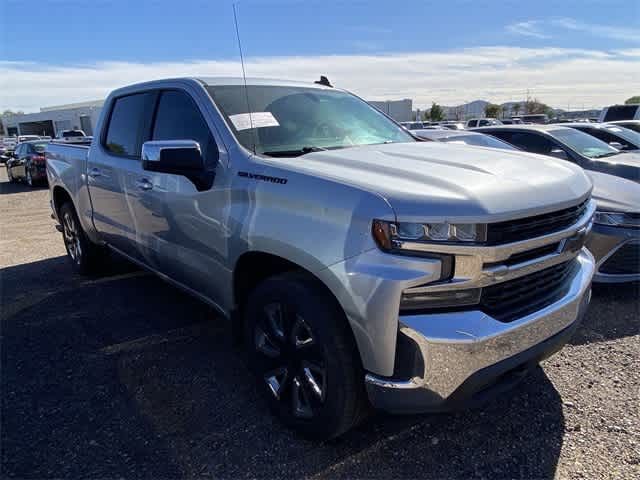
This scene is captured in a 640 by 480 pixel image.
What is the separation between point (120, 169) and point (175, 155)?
4.92ft

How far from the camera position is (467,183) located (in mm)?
2113

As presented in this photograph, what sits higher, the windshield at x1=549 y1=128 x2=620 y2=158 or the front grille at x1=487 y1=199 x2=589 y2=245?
the front grille at x1=487 y1=199 x2=589 y2=245

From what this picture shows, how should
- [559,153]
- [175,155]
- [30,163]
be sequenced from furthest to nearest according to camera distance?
[30,163] < [559,153] < [175,155]

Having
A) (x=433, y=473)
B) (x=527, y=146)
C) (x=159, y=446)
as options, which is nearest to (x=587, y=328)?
(x=433, y=473)

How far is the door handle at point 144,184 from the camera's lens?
3.47 m

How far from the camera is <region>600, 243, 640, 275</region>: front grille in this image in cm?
412

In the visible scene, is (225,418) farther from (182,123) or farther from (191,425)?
(182,123)

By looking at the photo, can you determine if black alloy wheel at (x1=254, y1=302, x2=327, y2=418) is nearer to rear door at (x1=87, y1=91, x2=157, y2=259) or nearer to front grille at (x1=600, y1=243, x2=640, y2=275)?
rear door at (x1=87, y1=91, x2=157, y2=259)

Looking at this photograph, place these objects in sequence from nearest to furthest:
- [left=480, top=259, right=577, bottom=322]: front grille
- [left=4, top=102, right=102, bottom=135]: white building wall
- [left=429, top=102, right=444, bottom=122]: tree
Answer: [left=480, top=259, right=577, bottom=322]: front grille, [left=4, top=102, right=102, bottom=135]: white building wall, [left=429, top=102, right=444, bottom=122]: tree

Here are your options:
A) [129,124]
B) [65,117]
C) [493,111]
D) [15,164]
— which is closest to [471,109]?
[493,111]

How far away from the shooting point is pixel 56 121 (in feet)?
185

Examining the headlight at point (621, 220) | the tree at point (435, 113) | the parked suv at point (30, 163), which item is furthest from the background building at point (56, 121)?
the headlight at point (621, 220)

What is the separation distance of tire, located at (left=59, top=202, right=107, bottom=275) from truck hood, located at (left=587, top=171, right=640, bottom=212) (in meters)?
5.08

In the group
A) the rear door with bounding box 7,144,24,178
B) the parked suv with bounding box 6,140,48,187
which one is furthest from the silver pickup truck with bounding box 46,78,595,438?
the rear door with bounding box 7,144,24,178
